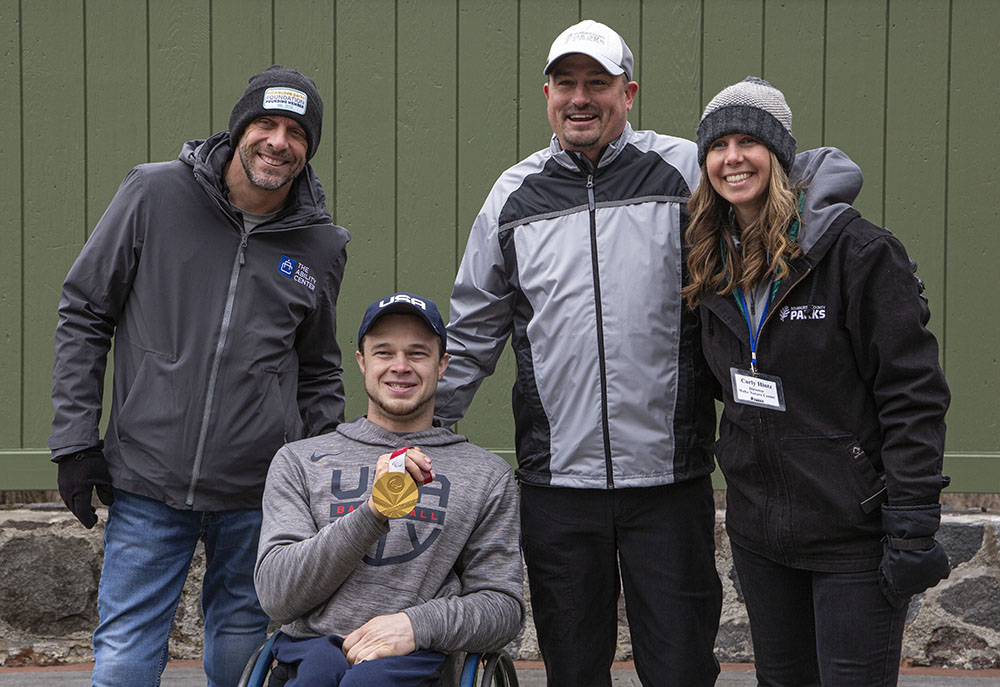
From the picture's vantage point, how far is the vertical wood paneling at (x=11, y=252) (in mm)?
4199

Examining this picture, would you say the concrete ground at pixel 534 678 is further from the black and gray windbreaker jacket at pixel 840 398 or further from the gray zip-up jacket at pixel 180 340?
the black and gray windbreaker jacket at pixel 840 398

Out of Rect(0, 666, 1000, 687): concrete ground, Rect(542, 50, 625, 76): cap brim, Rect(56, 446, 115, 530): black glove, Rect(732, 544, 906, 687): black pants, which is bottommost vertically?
Rect(0, 666, 1000, 687): concrete ground

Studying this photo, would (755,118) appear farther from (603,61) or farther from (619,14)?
(619,14)

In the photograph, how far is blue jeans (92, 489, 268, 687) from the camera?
279 cm

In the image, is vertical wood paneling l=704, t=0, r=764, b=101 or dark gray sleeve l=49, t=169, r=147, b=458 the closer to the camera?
dark gray sleeve l=49, t=169, r=147, b=458

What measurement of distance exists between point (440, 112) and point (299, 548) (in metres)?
2.21

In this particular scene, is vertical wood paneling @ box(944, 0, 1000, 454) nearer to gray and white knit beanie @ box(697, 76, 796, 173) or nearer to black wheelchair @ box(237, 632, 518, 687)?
gray and white knit beanie @ box(697, 76, 796, 173)

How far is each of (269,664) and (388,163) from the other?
2247 mm

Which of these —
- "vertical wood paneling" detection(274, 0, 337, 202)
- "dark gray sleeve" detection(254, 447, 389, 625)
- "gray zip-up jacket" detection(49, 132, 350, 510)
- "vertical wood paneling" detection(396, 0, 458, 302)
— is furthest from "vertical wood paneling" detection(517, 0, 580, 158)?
"dark gray sleeve" detection(254, 447, 389, 625)

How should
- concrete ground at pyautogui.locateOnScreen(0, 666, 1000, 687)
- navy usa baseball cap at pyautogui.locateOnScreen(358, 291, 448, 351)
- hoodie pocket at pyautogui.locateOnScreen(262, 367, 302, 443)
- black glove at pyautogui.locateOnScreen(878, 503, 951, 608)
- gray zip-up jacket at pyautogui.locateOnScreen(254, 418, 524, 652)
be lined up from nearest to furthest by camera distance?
black glove at pyautogui.locateOnScreen(878, 503, 951, 608) → gray zip-up jacket at pyautogui.locateOnScreen(254, 418, 524, 652) → navy usa baseball cap at pyautogui.locateOnScreen(358, 291, 448, 351) → hoodie pocket at pyautogui.locateOnScreen(262, 367, 302, 443) → concrete ground at pyautogui.locateOnScreen(0, 666, 1000, 687)

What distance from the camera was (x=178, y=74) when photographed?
420 cm

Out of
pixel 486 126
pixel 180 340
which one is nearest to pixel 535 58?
pixel 486 126

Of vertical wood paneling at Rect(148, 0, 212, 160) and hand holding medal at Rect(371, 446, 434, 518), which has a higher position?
vertical wood paneling at Rect(148, 0, 212, 160)

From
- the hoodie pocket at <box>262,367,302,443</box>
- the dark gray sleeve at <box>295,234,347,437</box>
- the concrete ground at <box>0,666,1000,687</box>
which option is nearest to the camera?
the hoodie pocket at <box>262,367,302,443</box>
